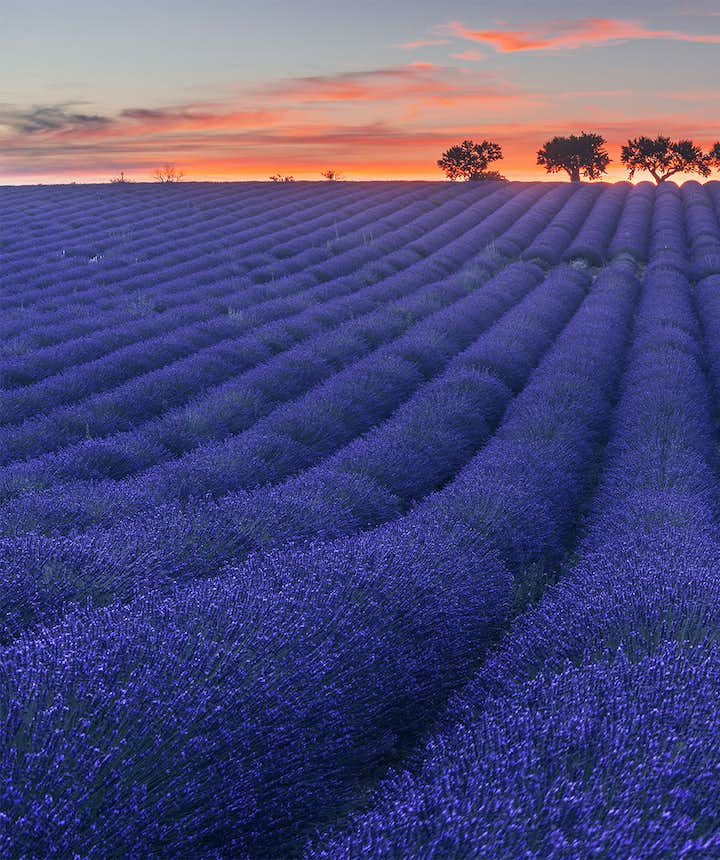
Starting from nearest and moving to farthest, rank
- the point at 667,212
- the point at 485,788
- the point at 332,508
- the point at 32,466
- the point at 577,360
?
the point at 485,788 → the point at 332,508 → the point at 32,466 → the point at 577,360 → the point at 667,212

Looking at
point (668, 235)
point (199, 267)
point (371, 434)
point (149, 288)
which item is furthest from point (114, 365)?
point (668, 235)

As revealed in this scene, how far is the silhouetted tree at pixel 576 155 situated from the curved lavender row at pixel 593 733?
118ft

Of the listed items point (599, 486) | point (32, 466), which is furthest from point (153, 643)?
point (599, 486)

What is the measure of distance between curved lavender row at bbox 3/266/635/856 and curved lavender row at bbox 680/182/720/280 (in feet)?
42.1

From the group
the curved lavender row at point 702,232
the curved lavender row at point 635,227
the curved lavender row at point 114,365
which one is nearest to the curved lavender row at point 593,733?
the curved lavender row at point 114,365

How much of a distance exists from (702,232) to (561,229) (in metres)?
3.12

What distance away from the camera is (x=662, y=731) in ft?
6.73

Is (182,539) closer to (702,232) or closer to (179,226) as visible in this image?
(179,226)

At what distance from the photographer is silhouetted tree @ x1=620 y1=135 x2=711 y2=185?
1447 inches

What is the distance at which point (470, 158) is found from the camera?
37.2 m

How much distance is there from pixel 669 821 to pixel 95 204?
25.6 meters

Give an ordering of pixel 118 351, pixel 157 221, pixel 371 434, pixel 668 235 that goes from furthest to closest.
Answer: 1. pixel 157 221
2. pixel 668 235
3. pixel 118 351
4. pixel 371 434

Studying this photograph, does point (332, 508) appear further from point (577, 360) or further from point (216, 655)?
point (577, 360)

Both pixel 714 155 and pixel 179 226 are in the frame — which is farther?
pixel 714 155
